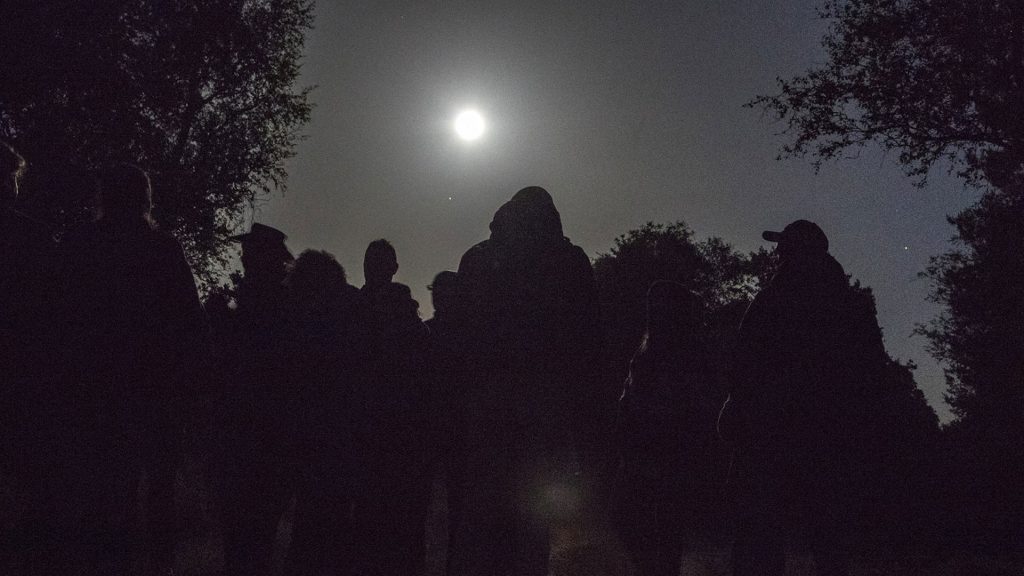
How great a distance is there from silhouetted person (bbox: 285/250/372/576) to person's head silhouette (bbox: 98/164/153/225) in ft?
3.11

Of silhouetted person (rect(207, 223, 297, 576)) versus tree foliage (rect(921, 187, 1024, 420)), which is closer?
silhouetted person (rect(207, 223, 297, 576))

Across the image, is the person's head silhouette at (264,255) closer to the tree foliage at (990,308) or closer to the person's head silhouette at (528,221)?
the person's head silhouette at (528,221)

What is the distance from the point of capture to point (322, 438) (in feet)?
13.3

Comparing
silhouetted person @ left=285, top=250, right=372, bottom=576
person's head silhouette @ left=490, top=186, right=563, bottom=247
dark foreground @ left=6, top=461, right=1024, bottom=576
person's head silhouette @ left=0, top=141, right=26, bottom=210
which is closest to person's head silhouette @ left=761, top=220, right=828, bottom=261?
person's head silhouette @ left=490, top=186, right=563, bottom=247

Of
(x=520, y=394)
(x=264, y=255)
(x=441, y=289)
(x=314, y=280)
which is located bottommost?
(x=520, y=394)

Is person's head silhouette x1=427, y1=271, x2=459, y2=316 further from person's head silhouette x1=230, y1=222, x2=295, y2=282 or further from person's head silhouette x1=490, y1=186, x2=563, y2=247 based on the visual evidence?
person's head silhouette x1=490, y1=186, x2=563, y2=247

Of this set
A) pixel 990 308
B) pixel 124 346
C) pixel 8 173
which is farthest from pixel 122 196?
pixel 990 308

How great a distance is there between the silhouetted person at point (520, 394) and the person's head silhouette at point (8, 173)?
2410mm

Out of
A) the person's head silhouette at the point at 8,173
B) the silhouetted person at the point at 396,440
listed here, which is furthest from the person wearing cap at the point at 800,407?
the person's head silhouette at the point at 8,173

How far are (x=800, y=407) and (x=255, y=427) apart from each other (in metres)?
2.98

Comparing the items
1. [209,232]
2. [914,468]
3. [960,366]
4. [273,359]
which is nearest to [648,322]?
[914,468]

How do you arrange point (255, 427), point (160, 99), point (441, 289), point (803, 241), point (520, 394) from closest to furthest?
point (520, 394), point (255, 427), point (803, 241), point (441, 289), point (160, 99)

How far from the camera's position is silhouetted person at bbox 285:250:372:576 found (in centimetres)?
405

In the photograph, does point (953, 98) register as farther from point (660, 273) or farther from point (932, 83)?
point (660, 273)
